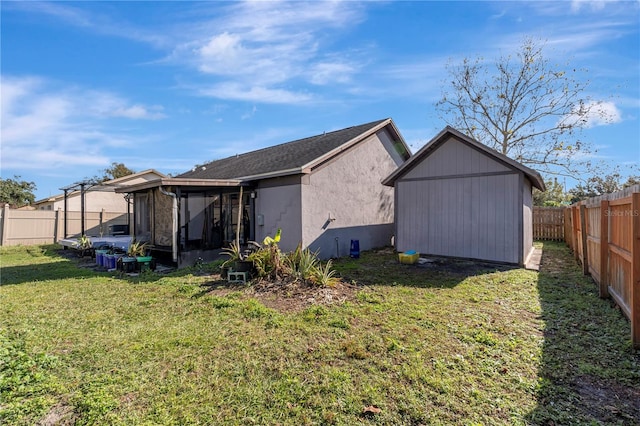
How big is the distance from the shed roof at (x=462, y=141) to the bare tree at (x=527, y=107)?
12904mm

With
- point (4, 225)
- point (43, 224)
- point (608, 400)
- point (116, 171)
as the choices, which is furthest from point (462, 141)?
point (116, 171)

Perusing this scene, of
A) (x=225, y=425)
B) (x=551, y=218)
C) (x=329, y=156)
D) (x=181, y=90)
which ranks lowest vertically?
(x=225, y=425)

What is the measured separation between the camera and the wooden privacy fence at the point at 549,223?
15.8 metres

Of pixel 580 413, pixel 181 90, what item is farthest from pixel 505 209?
pixel 181 90

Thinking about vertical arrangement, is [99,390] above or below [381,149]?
below

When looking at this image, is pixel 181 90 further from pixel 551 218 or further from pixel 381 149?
pixel 551 218

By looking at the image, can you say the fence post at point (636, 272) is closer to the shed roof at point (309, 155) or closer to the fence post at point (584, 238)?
the fence post at point (584, 238)

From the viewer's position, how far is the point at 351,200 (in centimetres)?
1206

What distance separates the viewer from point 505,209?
30.4 ft

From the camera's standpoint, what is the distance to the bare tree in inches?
776

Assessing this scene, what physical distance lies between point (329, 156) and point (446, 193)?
415cm

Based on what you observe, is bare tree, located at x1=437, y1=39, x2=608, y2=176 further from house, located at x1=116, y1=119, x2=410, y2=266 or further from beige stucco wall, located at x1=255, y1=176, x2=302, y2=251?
beige stucco wall, located at x1=255, y1=176, x2=302, y2=251

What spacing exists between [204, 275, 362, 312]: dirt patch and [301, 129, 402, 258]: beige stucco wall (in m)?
3.61

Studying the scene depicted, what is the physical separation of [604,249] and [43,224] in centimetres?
2404
